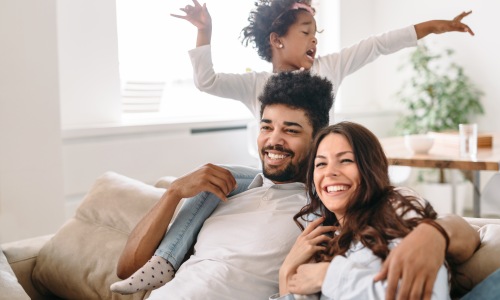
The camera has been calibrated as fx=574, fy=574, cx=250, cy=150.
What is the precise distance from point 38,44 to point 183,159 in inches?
48.1

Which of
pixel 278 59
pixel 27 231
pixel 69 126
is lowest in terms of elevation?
pixel 27 231

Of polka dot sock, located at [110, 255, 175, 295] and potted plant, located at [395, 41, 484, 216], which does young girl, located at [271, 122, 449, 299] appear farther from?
potted plant, located at [395, 41, 484, 216]

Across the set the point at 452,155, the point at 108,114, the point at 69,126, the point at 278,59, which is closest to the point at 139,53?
the point at 108,114

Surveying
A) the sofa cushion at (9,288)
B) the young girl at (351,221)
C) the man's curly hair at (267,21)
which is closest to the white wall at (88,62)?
the man's curly hair at (267,21)

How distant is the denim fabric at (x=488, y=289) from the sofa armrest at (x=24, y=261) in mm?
1557

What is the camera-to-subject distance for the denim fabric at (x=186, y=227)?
5.39 ft

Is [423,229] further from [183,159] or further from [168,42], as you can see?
[168,42]

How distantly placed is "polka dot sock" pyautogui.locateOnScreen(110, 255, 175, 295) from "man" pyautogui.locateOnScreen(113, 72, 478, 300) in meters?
0.07

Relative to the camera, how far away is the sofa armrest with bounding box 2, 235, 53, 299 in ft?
6.69

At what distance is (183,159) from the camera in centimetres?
372

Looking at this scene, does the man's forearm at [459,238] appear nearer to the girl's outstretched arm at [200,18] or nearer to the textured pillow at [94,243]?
the textured pillow at [94,243]

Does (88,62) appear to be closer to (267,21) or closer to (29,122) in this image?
(29,122)

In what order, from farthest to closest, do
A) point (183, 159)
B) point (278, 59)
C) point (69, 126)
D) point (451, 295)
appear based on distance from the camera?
point (183, 159), point (69, 126), point (278, 59), point (451, 295)

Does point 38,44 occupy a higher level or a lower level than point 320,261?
higher
